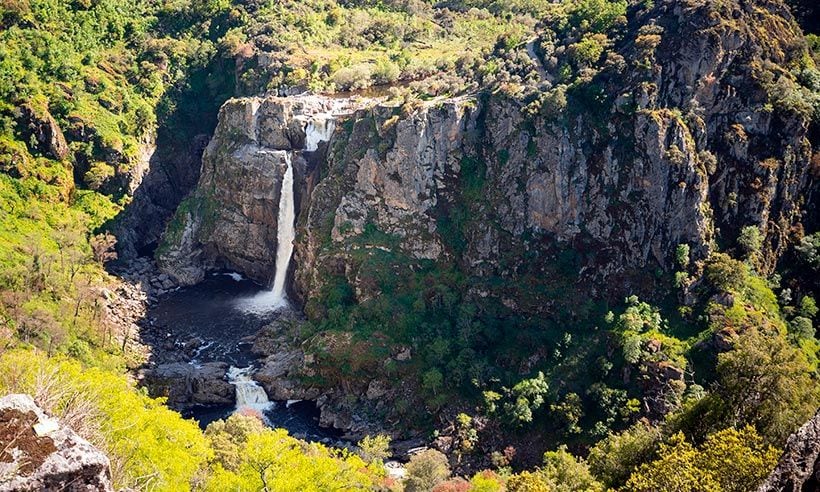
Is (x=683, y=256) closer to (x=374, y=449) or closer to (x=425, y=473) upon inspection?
(x=425, y=473)

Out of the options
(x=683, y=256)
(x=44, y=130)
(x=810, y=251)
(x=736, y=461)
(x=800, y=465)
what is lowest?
(x=736, y=461)

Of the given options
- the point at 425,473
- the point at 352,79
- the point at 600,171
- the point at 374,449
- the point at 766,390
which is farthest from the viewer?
the point at 352,79

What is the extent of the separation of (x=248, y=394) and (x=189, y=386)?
5307 millimetres

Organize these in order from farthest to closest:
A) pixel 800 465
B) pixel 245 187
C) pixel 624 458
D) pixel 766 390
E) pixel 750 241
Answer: pixel 245 187 < pixel 750 241 < pixel 624 458 < pixel 766 390 < pixel 800 465

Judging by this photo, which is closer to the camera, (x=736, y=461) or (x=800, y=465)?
(x=800, y=465)

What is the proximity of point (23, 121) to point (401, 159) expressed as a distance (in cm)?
4630

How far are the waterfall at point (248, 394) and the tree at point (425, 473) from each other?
17.7 metres

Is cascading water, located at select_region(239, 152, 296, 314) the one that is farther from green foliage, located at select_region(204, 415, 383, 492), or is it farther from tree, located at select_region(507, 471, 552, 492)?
green foliage, located at select_region(204, 415, 383, 492)

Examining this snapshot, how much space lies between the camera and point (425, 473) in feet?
157

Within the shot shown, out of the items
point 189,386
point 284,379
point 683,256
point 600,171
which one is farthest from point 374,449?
point 600,171

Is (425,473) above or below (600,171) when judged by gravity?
below

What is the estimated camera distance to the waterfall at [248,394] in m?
61.0

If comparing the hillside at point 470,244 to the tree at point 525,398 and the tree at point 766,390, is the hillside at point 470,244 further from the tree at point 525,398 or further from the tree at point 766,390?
the tree at point 766,390

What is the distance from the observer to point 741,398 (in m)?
36.4
